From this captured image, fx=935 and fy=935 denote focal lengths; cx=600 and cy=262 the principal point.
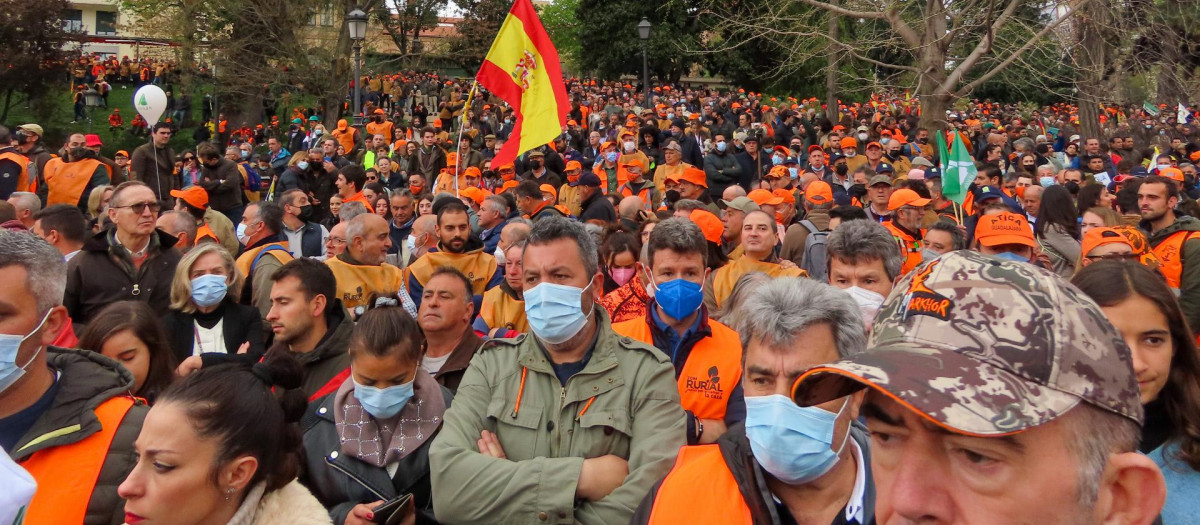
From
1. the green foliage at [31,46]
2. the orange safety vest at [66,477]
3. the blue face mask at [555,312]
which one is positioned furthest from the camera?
the green foliage at [31,46]

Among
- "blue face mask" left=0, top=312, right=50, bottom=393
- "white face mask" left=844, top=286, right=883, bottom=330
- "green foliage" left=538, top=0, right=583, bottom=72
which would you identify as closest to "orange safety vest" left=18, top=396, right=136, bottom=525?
"blue face mask" left=0, top=312, right=50, bottom=393

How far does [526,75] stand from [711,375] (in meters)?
5.74

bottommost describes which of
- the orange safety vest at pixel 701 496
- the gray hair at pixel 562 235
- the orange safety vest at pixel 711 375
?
the orange safety vest at pixel 711 375

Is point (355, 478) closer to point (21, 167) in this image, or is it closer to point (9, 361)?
point (9, 361)

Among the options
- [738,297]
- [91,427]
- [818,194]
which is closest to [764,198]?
[818,194]

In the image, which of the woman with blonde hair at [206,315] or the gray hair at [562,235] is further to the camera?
the woman with blonde hair at [206,315]

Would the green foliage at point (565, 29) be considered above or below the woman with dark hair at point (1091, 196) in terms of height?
above

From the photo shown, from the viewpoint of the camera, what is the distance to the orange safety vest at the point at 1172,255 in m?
6.56

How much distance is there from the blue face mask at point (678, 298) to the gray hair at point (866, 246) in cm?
100

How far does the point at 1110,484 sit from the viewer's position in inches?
57.3

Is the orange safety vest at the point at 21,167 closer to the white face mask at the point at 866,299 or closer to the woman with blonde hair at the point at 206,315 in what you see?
the woman with blonde hair at the point at 206,315

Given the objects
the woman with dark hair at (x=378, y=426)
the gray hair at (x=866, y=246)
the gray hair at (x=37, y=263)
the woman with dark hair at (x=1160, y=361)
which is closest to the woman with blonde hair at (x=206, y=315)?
the woman with dark hair at (x=378, y=426)

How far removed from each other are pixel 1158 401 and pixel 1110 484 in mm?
1633

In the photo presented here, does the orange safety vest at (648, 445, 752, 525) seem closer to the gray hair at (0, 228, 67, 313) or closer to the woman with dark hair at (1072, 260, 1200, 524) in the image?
the woman with dark hair at (1072, 260, 1200, 524)
